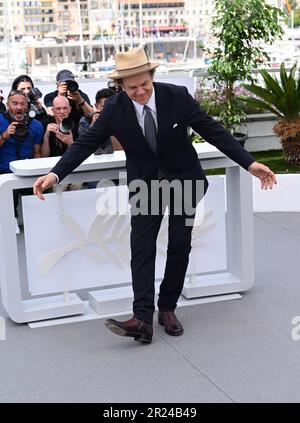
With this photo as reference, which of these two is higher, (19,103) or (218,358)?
(19,103)

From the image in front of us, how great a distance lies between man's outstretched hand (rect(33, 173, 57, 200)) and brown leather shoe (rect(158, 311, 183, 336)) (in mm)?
1081

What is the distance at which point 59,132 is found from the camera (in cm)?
743

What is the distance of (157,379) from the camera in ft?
14.3

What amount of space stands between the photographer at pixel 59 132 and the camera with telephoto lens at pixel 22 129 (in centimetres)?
19

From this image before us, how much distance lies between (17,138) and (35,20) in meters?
68.7

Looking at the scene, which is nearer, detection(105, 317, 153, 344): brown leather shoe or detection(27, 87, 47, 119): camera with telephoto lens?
detection(105, 317, 153, 344): brown leather shoe

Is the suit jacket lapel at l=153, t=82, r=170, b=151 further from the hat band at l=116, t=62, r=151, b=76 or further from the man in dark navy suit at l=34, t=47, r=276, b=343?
the hat band at l=116, t=62, r=151, b=76

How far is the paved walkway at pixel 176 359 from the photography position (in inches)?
164

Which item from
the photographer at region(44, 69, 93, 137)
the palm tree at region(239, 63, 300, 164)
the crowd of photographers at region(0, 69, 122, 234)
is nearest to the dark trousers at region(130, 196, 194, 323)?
the crowd of photographers at region(0, 69, 122, 234)

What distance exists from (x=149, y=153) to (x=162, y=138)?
121 millimetres

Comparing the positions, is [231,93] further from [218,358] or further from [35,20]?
[35,20]

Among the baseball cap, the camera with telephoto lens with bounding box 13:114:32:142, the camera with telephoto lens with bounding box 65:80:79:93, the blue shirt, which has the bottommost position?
the blue shirt

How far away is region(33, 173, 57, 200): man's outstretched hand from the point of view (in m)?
4.84

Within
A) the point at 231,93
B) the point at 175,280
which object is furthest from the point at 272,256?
the point at 231,93
